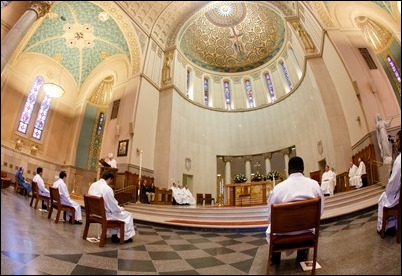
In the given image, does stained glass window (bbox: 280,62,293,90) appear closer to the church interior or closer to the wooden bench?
the church interior

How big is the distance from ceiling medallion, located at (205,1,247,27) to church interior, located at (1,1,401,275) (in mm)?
100

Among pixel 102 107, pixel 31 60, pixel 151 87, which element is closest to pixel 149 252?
pixel 31 60

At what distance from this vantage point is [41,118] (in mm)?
2307

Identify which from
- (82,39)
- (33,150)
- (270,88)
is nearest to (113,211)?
(33,150)

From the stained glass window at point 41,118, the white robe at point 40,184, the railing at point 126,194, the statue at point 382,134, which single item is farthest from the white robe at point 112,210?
the railing at point 126,194

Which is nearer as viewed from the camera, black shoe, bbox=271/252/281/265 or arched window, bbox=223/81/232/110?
black shoe, bbox=271/252/281/265

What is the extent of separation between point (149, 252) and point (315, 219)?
2.04 m

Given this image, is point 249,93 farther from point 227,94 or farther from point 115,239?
point 115,239

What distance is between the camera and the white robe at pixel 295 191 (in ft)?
7.46

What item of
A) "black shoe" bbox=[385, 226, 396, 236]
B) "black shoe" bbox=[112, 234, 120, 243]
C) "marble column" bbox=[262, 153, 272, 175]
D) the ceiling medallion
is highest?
the ceiling medallion

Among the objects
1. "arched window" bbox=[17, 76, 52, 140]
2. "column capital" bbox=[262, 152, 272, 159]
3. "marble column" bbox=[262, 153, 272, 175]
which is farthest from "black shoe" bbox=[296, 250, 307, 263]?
"column capital" bbox=[262, 152, 272, 159]

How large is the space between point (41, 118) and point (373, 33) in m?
3.71

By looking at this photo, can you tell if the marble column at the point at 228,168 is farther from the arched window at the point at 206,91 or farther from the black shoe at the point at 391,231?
the black shoe at the point at 391,231

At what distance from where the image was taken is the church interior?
2.02 m
